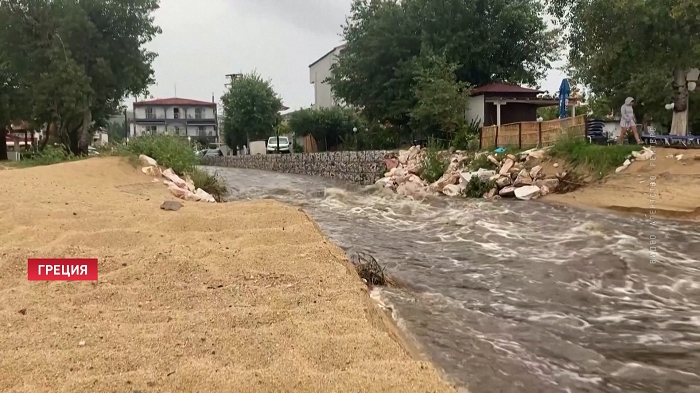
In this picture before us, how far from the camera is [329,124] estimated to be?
108ft

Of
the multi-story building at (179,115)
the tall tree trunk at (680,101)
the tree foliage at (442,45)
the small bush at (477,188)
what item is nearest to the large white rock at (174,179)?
the small bush at (477,188)

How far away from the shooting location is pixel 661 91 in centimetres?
2078

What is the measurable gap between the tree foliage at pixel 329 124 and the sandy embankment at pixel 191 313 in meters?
27.0

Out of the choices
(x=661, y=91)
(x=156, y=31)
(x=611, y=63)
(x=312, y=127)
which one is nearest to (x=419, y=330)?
(x=611, y=63)

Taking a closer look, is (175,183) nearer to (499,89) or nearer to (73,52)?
(73,52)

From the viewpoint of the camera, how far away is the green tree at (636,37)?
12781mm

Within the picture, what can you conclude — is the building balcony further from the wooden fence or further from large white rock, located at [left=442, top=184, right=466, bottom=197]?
large white rock, located at [left=442, top=184, right=466, bottom=197]

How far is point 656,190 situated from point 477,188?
15.1ft

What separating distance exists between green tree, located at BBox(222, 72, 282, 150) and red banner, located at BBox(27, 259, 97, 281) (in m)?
35.0

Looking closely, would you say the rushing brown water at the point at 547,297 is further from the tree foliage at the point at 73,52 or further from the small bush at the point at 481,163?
the tree foliage at the point at 73,52

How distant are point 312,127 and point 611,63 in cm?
2076

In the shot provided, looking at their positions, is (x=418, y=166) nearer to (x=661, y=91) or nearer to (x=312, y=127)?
(x=661, y=91)

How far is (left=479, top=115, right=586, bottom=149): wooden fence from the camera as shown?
48.2 feet

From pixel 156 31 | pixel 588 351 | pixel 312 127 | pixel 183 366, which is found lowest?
pixel 588 351
